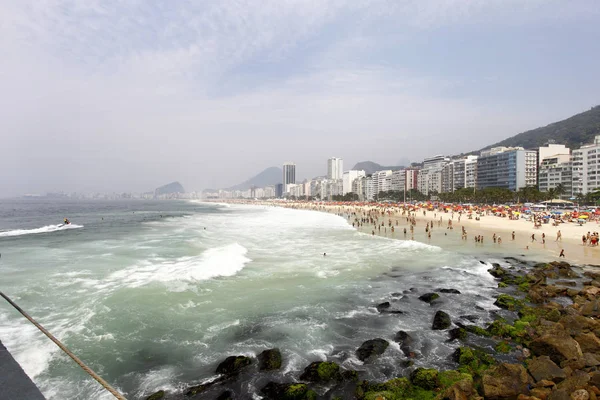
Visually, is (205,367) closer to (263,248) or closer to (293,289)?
(293,289)

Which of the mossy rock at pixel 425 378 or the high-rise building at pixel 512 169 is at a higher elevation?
the high-rise building at pixel 512 169

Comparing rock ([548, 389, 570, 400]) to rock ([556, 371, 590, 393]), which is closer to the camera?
rock ([548, 389, 570, 400])

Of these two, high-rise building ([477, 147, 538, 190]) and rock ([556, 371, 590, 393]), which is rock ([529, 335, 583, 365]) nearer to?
rock ([556, 371, 590, 393])

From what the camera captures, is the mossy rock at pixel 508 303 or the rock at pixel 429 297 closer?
the mossy rock at pixel 508 303

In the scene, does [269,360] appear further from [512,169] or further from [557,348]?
[512,169]

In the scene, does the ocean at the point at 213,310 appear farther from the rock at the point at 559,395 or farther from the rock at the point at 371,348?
the rock at the point at 559,395

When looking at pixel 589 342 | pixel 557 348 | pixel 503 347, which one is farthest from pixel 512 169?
pixel 557 348

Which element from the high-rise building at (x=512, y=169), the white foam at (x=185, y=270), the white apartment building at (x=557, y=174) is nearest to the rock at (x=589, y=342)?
the white foam at (x=185, y=270)

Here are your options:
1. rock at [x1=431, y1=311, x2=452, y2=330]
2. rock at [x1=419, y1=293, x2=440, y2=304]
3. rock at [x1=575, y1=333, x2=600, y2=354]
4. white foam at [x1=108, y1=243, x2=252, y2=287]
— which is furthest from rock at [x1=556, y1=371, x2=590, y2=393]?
white foam at [x1=108, y1=243, x2=252, y2=287]
